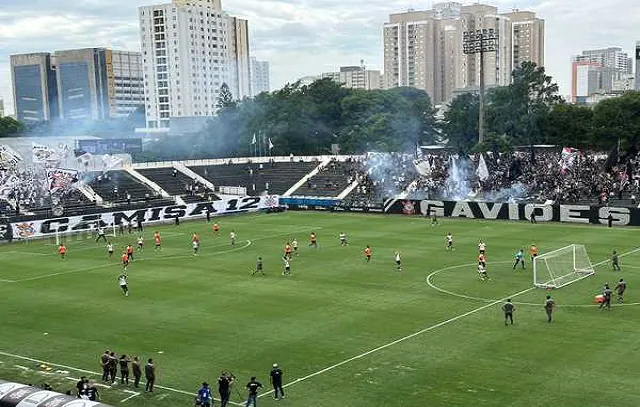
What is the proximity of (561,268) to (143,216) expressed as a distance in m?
45.3

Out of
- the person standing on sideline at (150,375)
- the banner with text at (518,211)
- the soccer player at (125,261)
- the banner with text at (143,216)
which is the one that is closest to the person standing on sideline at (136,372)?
the person standing on sideline at (150,375)

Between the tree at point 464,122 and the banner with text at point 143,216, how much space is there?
32.2 m

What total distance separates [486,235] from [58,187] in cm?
4653

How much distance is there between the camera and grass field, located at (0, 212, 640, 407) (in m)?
23.7

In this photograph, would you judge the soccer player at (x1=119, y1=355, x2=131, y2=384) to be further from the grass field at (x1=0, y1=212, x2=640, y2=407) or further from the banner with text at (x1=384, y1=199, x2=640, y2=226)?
the banner with text at (x1=384, y1=199, x2=640, y2=226)

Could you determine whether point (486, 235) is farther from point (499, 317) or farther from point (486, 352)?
point (486, 352)

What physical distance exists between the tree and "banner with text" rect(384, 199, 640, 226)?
1084 inches

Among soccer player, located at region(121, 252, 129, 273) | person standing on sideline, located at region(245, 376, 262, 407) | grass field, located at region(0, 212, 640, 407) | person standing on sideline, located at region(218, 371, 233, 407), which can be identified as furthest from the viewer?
soccer player, located at region(121, 252, 129, 273)

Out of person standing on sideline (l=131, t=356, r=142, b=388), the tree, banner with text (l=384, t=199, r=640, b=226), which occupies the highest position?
the tree

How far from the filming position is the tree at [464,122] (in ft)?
332

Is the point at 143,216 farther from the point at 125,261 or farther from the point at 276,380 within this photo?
the point at 276,380

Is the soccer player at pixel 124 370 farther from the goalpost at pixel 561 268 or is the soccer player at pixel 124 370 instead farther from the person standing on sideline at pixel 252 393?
the goalpost at pixel 561 268

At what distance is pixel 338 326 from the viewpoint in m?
31.3

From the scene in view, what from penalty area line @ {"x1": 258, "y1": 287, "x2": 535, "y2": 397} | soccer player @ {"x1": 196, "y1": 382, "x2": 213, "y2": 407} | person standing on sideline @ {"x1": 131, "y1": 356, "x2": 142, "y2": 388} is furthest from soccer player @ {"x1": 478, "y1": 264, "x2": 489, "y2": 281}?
soccer player @ {"x1": 196, "y1": 382, "x2": 213, "y2": 407}
